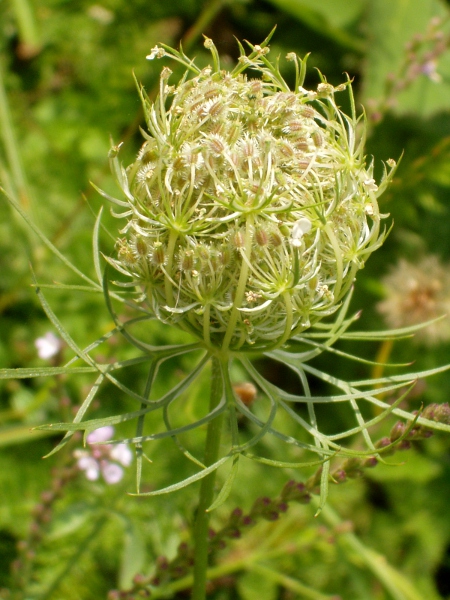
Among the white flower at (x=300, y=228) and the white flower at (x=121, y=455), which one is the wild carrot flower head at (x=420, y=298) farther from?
the white flower at (x=300, y=228)


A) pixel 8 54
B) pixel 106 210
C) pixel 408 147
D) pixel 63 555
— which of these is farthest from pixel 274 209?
pixel 8 54

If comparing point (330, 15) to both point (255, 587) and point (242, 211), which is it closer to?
point (242, 211)

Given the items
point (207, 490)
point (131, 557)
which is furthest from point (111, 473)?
point (207, 490)

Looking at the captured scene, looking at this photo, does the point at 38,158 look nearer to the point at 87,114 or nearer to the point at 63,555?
the point at 87,114

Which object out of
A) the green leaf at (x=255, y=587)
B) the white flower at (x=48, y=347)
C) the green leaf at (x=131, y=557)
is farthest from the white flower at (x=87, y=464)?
the green leaf at (x=255, y=587)

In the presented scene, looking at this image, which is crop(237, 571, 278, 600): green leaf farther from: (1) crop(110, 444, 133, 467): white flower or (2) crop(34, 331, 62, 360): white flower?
(2) crop(34, 331, 62, 360): white flower

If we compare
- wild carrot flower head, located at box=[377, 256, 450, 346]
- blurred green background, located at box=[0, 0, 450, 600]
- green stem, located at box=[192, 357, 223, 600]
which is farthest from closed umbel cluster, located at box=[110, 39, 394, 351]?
wild carrot flower head, located at box=[377, 256, 450, 346]
